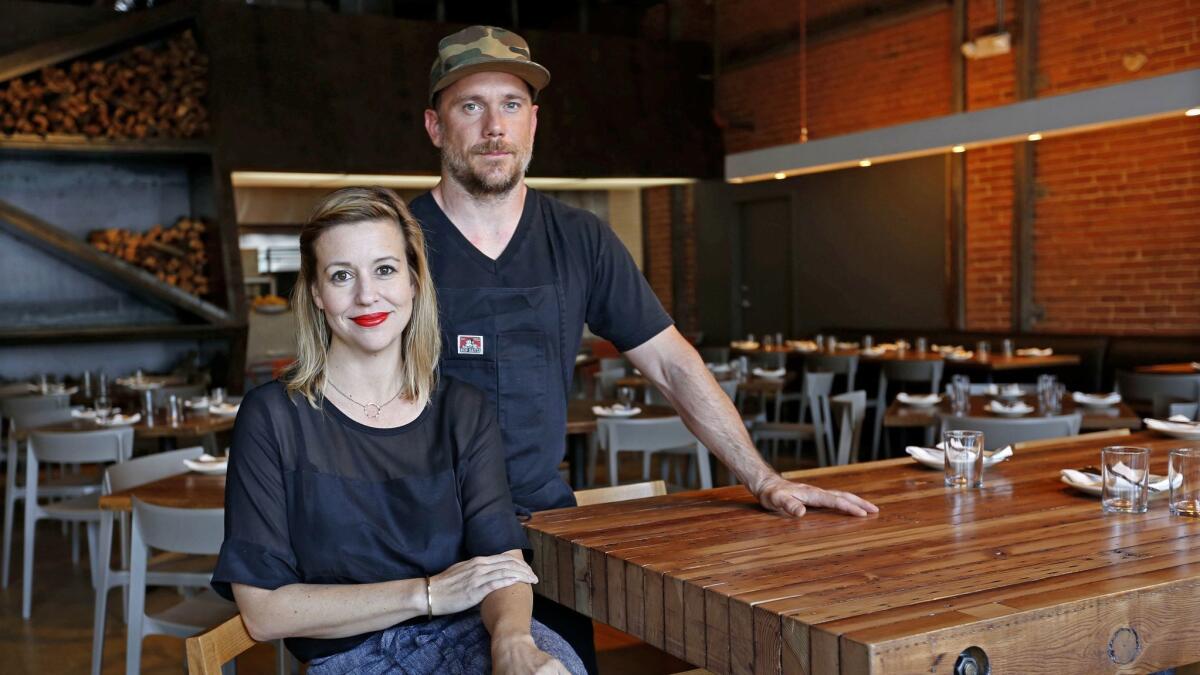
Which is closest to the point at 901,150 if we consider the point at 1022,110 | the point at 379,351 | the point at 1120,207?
the point at 1022,110

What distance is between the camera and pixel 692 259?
42.1 feet

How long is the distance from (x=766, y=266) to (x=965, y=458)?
9.68m

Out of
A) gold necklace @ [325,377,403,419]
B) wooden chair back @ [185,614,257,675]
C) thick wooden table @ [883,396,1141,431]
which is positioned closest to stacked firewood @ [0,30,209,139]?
thick wooden table @ [883,396,1141,431]

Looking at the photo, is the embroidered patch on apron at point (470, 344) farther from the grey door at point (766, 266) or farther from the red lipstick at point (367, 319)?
the grey door at point (766, 266)

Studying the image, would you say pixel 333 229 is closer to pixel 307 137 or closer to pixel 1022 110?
pixel 1022 110

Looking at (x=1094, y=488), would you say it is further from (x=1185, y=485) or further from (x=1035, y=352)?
(x=1035, y=352)

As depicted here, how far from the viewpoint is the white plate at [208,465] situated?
12.2 ft

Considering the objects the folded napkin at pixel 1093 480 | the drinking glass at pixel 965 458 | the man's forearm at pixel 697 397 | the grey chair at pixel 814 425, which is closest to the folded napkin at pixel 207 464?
the man's forearm at pixel 697 397

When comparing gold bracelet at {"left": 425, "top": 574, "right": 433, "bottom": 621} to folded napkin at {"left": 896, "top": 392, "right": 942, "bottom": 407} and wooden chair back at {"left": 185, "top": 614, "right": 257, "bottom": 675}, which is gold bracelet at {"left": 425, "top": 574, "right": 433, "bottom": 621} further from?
folded napkin at {"left": 896, "top": 392, "right": 942, "bottom": 407}

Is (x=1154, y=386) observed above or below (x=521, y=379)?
below

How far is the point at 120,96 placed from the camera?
28.5ft

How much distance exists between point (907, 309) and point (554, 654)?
875 cm

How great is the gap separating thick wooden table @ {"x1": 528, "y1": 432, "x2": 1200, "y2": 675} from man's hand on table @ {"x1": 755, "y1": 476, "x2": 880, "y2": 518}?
3 cm

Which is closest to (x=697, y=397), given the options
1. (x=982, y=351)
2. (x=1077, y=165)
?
(x=982, y=351)
